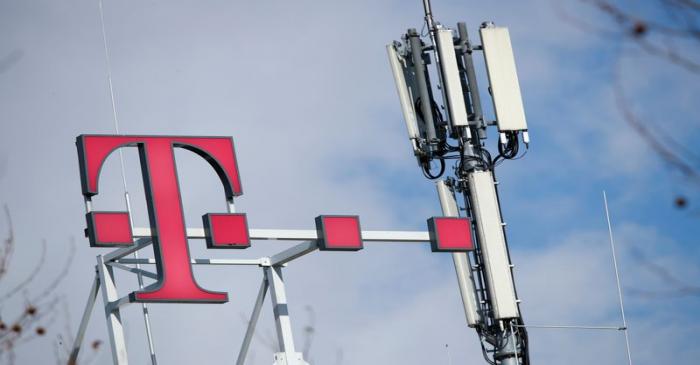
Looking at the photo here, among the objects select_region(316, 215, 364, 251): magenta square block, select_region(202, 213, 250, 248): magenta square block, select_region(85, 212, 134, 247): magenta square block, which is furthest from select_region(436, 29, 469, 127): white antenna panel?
select_region(85, 212, 134, 247): magenta square block

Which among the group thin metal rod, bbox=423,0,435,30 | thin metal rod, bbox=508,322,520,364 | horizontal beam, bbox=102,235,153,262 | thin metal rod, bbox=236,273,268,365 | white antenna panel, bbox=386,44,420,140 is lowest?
thin metal rod, bbox=508,322,520,364

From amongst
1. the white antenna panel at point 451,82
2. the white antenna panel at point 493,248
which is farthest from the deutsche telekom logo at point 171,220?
the white antenna panel at point 451,82

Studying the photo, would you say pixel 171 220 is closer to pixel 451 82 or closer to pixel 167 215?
pixel 167 215

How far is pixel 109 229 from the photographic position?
18.2 m

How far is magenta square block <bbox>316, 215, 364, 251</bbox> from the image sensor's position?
19.3 metres

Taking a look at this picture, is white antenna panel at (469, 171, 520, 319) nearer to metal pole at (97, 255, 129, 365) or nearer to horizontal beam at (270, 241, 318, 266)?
horizontal beam at (270, 241, 318, 266)

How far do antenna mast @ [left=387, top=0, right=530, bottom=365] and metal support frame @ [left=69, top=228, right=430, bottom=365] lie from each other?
965 centimetres

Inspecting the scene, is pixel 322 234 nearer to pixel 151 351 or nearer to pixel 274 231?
pixel 274 231

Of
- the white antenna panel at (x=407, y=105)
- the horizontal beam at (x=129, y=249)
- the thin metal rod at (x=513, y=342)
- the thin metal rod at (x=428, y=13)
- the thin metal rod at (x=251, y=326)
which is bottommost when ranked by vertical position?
the thin metal rod at (x=513, y=342)

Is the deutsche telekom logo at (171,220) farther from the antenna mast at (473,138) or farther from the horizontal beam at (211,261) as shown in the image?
the antenna mast at (473,138)

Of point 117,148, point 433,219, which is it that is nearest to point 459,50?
point 433,219

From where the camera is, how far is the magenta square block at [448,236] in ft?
67.4

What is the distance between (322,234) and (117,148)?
307 cm

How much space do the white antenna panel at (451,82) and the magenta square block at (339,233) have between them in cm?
1031
